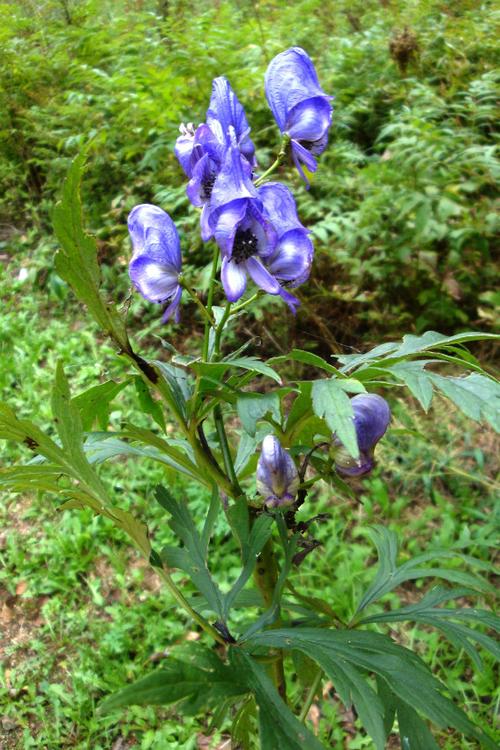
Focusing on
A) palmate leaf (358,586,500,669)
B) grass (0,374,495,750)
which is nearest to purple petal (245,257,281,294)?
palmate leaf (358,586,500,669)

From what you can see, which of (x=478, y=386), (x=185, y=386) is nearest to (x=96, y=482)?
(x=185, y=386)

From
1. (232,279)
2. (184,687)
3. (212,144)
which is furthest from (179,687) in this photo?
(212,144)

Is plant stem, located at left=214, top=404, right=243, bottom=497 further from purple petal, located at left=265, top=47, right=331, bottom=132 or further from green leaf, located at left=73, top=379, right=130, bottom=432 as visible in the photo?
purple petal, located at left=265, top=47, right=331, bottom=132

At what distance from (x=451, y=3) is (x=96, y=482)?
4.25 m

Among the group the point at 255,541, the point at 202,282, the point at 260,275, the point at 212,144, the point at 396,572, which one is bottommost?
the point at 202,282

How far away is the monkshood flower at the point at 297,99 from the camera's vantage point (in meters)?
0.64

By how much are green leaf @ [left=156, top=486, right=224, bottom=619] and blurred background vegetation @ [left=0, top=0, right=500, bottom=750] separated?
0.62 ft

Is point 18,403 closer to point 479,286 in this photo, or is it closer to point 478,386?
point 479,286

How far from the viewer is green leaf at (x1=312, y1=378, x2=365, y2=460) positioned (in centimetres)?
57

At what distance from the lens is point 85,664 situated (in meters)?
1.57

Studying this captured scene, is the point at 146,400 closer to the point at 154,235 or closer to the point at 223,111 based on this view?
the point at 154,235

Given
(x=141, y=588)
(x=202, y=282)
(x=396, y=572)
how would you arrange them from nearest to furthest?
(x=396, y=572) → (x=141, y=588) → (x=202, y=282)

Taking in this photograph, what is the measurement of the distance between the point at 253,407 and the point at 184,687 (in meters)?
0.24

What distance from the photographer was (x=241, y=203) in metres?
0.56
